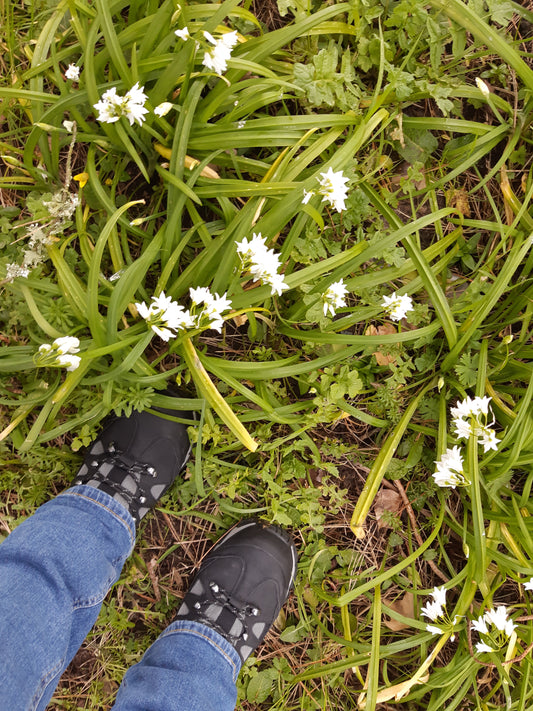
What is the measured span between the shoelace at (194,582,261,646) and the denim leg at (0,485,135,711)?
42cm

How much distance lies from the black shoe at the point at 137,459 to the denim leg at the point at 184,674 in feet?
1.75

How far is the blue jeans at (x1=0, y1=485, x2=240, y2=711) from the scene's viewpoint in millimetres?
1693

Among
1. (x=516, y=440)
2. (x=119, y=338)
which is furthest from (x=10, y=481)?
(x=516, y=440)

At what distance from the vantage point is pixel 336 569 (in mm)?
2383

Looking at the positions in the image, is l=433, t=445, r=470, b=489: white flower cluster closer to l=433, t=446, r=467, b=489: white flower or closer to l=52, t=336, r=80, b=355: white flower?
l=433, t=446, r=467, b=489: white flower

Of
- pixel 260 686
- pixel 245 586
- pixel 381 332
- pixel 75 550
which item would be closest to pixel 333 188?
pixel 381 332

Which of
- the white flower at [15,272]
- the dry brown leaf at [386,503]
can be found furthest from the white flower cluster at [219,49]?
the dry brown leaf at [386,503]

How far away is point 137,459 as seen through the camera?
2.26 m

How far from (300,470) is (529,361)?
1111 millimetres

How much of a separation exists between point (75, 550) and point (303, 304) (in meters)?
1.30

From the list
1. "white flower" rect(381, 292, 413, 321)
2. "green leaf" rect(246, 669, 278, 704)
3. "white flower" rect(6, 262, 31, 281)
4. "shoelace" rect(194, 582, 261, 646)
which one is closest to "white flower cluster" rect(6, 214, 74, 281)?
"white flower" rect(6, 262, 31, 281)

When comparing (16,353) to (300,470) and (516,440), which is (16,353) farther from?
(516,440)

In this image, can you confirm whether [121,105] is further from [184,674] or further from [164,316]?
[184,674]

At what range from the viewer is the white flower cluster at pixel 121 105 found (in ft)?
5.07
